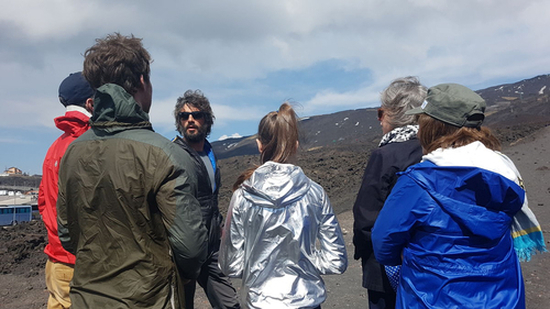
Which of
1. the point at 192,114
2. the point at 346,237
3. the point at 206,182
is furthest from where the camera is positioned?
the point at 346,237

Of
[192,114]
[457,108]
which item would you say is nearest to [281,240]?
[457,108]

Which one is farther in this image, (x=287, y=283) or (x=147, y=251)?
(x=287, y=283)

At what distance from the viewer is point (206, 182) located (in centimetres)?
295

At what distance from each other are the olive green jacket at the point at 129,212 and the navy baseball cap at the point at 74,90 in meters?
0.84

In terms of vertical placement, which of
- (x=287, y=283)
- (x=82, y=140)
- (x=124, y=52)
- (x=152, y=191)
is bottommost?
(x=287, y=283)

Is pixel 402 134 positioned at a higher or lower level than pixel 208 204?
higher

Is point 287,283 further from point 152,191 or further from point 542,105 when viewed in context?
point 542,105

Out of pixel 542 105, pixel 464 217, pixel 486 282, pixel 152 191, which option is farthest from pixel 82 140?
pixel 542 105

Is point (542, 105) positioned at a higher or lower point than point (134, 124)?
lower

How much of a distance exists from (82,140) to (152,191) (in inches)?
16.4

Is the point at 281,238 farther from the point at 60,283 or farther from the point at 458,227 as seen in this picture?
the point at 60,283

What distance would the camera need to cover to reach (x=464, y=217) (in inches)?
67.0

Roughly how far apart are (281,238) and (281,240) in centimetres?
1

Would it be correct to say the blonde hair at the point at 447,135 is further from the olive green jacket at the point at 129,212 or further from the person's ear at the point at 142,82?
the person's ear at the point at 142,82
